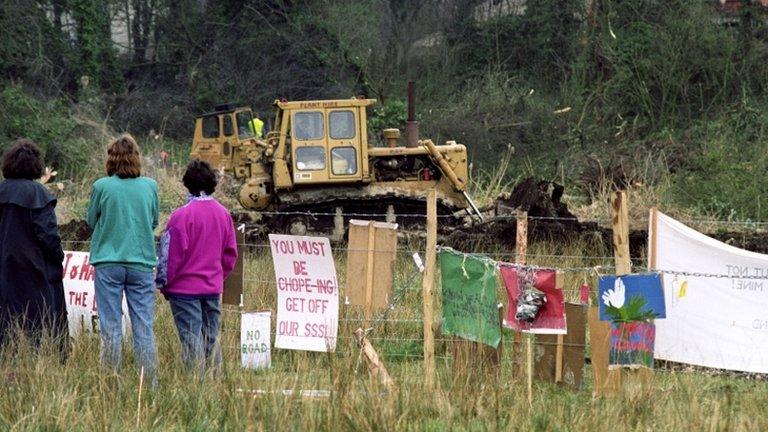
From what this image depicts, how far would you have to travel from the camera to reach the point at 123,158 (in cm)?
841

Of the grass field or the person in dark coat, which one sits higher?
the person in dark coat

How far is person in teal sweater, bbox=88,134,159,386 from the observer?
838 cm

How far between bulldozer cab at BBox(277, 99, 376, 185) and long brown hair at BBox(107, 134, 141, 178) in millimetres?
11554

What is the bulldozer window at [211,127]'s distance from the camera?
85.3 ft

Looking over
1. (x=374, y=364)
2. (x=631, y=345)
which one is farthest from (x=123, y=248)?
(x=631, y=345)

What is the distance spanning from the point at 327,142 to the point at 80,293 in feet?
33.7

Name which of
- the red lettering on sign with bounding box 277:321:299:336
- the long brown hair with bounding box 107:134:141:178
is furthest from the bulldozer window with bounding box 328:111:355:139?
the long brown hair with bounding box 107:134:141:178

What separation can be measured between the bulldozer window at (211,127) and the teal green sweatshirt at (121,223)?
1758 centimetres

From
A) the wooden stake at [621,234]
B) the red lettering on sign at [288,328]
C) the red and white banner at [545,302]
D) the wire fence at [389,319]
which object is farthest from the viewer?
the red lettering on sign at [288,328]

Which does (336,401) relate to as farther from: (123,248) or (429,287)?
(123,248)

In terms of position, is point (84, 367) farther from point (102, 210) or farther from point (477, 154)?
point (477, 154)

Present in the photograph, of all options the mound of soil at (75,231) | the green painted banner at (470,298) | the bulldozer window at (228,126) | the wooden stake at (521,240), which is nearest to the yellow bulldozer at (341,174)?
the mound of soil at (75,231)

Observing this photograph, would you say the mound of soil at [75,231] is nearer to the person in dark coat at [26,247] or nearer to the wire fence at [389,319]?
the wire fence at [389,319]

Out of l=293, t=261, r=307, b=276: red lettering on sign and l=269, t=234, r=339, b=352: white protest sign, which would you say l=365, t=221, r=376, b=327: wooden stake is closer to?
l=269, t=234, r=339, b=352: white protest sign
